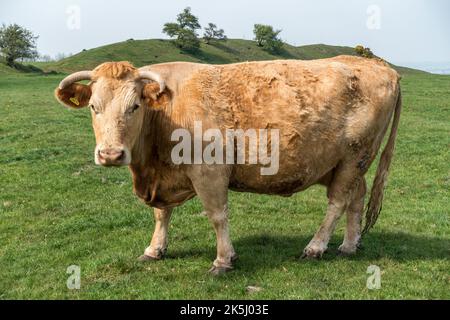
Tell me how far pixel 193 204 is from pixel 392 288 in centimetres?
523

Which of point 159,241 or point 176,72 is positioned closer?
point 176,72

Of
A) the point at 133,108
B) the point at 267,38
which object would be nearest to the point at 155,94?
the point at 133,108

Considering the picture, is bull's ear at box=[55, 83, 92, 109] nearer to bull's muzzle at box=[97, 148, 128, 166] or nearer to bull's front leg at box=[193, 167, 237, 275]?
bull's muzzle at box=[97, 148, 128, 166]

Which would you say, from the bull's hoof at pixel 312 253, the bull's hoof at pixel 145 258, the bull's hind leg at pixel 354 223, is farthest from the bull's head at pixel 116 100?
the bull's hind leg at pixel 354 223

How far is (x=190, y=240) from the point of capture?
864 cm

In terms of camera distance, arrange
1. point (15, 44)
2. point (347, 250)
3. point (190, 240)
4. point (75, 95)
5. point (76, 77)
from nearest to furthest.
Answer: point (76, 77) → point (75, 95) → point (347, 250) → point (190, 240) → point (15, 44)

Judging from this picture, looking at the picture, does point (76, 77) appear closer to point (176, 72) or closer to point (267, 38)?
point (176, 72)

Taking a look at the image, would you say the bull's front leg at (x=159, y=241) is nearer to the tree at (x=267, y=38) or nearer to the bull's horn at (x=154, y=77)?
the bull's horn at (x=154, y=77)

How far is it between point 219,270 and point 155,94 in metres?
2.65

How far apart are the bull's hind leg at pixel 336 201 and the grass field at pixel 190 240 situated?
0.73ft

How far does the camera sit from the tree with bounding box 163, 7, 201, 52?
3556 inches

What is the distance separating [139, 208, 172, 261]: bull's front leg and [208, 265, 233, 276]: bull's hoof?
1.02m

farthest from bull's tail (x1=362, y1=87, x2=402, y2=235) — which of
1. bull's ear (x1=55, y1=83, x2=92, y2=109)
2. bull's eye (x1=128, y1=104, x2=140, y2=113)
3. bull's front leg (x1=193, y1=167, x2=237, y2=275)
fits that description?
bull's ear (x1=55, y1=83, x2=92, y2=109)
